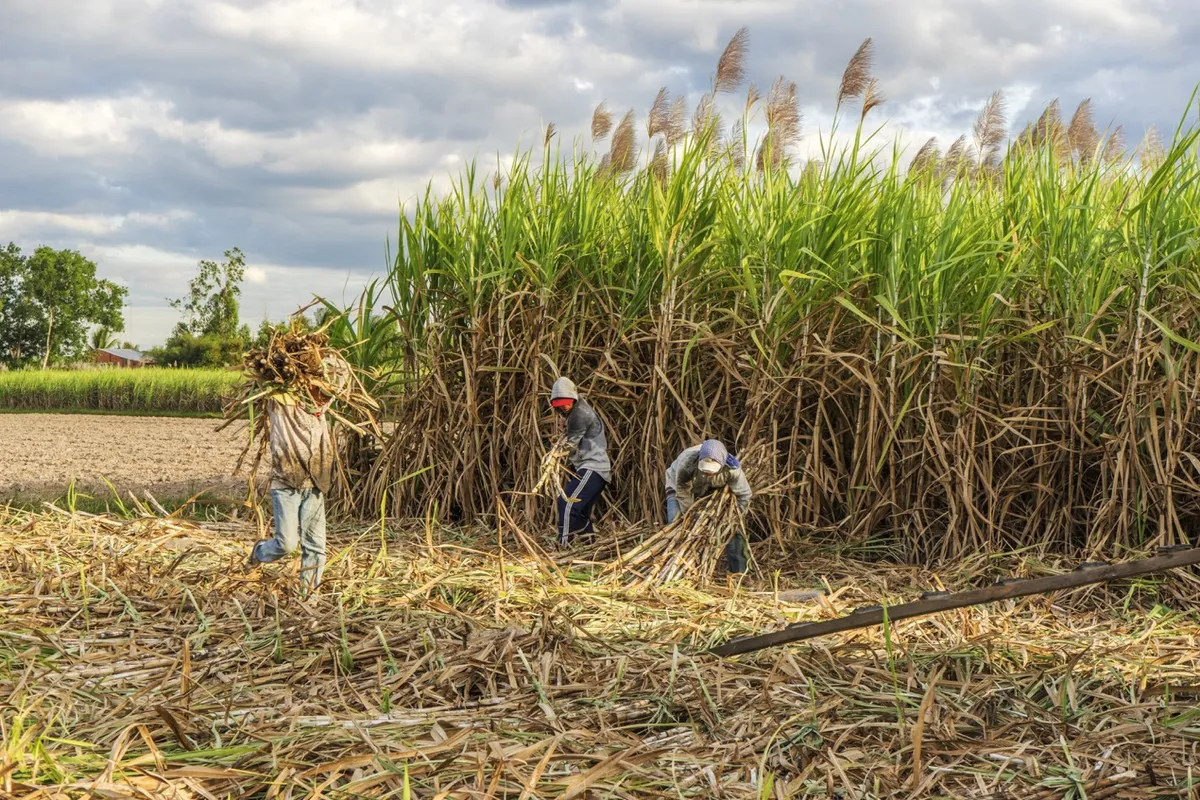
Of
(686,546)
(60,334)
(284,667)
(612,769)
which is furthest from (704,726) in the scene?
(60,334)

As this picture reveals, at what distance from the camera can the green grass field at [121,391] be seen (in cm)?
2544

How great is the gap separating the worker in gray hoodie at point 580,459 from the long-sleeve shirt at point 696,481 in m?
0.74

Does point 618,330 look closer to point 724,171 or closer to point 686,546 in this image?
point 724,171

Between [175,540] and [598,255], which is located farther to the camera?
[598,255]

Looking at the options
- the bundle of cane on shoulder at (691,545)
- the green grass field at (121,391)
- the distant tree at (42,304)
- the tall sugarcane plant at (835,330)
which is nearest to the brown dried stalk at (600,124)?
the tall sugarcane plant at (835,330)

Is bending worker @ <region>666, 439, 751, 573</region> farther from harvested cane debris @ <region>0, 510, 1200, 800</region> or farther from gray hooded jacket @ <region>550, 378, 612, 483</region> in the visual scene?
gray hooded jacket @ <region>550, 378, 612, 483</region>

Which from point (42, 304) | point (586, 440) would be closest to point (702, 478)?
point (586, 440)

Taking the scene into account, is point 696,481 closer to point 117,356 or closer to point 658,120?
point 658,120

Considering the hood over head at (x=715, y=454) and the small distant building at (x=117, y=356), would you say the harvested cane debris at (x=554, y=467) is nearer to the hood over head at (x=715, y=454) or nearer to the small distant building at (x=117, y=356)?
the hood over head at (x=715, y=454)

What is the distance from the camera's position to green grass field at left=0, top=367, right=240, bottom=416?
2544cm

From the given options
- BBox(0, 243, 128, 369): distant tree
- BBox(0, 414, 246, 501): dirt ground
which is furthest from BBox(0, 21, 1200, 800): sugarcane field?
BBox(0, 243, 128, 369): distant tree

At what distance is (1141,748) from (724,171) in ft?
14.6

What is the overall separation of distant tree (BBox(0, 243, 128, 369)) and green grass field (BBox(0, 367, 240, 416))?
29.1 meters

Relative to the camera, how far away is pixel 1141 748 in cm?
323
